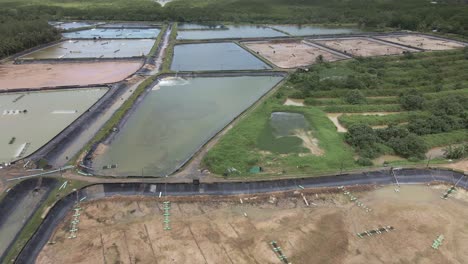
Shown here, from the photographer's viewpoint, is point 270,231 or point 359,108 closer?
point 270,231

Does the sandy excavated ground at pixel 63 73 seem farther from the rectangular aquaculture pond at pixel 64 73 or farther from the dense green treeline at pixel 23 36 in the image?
the dense green treeline at pixel 23 36

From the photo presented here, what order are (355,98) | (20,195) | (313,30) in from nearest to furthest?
1. (20,195)
2. (355,98)
3. (313,30)

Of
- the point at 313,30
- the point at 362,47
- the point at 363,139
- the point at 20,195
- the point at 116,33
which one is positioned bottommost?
the point at 20,195

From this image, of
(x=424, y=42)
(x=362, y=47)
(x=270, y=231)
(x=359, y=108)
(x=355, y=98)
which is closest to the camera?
(x=270, y=231)

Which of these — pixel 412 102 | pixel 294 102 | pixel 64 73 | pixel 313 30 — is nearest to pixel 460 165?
pixel 412 102

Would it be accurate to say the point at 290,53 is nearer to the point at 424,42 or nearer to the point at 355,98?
the point at 355,98

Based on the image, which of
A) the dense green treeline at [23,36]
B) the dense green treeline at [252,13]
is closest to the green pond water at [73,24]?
the dense green treeline at [252,13]
